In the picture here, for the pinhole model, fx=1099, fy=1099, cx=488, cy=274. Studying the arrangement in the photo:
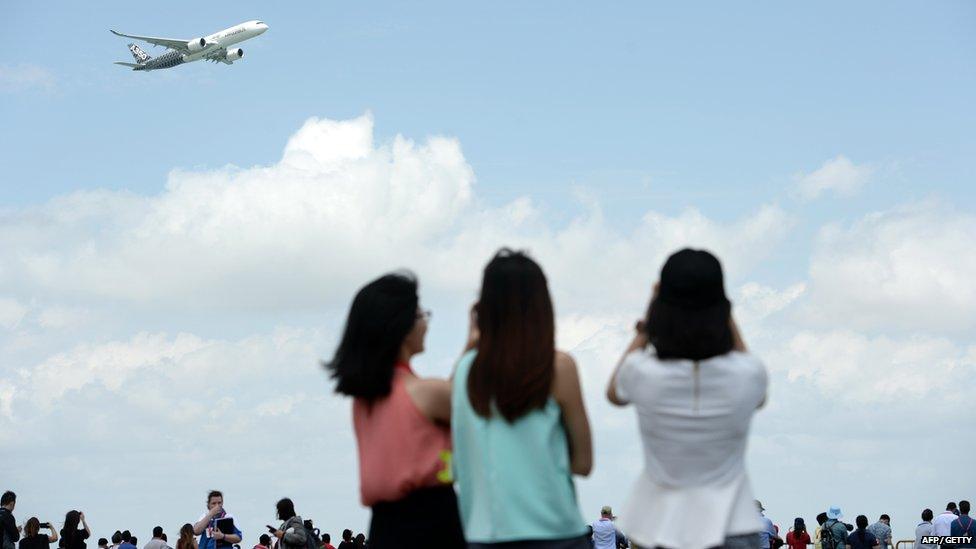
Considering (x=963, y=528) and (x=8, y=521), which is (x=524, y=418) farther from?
(x=963, y=528)

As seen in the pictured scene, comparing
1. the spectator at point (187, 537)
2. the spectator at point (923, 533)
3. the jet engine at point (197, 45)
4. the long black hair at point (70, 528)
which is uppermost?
the jet engine at point (197, 45)

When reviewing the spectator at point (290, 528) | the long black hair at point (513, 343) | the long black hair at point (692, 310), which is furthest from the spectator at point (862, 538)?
the long black hair at point (513, 343)

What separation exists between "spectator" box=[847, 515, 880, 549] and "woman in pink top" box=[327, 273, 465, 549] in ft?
50.9

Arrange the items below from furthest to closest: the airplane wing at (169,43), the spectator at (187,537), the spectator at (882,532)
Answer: the airplane wing at (169,43) < the spectator at (882,532) < the spectator at (187,537)

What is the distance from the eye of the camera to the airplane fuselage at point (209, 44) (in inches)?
2360

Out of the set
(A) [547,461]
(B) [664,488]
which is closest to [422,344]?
(A) [547,461]

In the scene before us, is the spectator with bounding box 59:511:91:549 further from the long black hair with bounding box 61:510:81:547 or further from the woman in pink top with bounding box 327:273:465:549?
the woman in pink top with bounding box 327:273:465:549

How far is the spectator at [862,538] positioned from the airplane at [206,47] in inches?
1823

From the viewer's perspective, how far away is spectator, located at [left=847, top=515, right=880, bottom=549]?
58.1 feet

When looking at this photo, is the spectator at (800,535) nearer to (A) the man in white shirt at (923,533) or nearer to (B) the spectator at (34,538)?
(A) the man in white shirt at (923,533)

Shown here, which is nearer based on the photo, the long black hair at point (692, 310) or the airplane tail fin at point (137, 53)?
the long black hair at point (692, 310)

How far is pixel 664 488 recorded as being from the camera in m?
3.68

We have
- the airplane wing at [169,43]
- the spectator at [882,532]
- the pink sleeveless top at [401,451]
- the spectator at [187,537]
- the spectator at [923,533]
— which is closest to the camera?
the pink sleeveless top at [401,451]

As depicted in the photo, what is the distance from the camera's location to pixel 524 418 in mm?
Result: 3572
